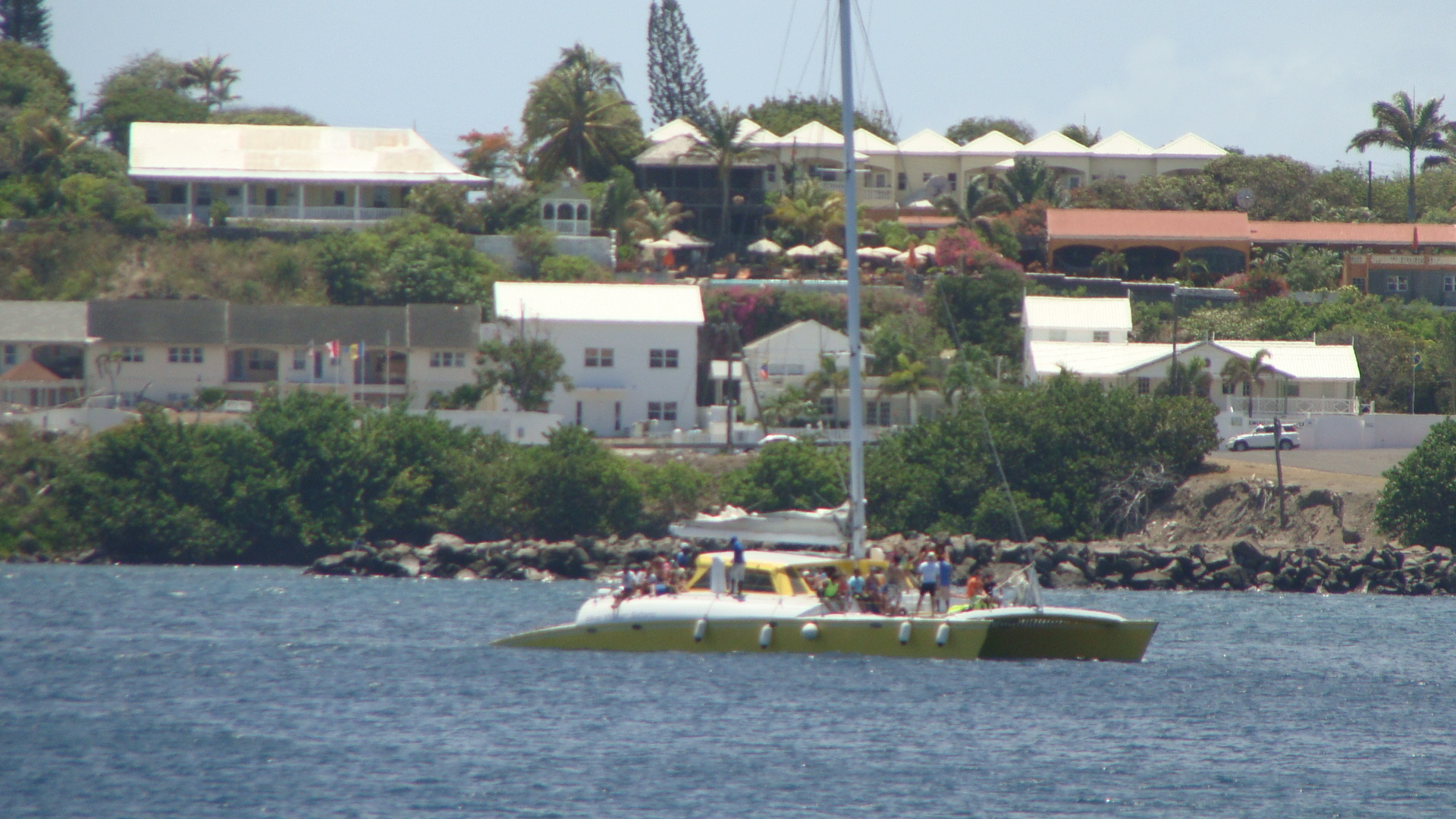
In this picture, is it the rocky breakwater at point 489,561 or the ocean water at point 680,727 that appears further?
the rocky breakwater at point 489,561

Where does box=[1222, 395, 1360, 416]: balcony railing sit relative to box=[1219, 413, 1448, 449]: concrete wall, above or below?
above

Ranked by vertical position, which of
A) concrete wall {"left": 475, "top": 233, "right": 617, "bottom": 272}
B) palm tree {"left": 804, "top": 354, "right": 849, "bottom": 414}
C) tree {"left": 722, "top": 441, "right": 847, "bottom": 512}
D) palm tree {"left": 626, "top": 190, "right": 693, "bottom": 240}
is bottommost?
tree {"left": 722, "top": 441, "right": 847, "bottom": 512}

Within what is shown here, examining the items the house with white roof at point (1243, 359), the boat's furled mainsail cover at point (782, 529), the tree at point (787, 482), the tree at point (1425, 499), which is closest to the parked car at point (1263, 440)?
the house with white roof at point (1243, 359)

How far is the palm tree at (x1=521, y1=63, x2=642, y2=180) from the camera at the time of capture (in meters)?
88.6

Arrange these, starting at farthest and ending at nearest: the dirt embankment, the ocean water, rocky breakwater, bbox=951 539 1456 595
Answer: the dirt embankment < rocky breakwater, bbox=951 539 1456 595 < the ocean water

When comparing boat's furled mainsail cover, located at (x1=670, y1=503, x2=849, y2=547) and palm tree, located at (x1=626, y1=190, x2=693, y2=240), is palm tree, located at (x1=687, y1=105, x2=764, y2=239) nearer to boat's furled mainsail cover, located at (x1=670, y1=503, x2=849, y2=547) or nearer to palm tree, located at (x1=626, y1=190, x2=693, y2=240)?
palm tree, located at (x1=626, y1=190, x2=693, y2=240)

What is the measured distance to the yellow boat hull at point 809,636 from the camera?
1203 inches

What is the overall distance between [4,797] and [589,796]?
24.5 ft

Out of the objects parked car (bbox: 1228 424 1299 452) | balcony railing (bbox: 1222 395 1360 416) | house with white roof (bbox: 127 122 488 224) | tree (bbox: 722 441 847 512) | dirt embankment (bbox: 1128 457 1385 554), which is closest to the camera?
dirt embankment (bbox: 1128 457 1385 554)

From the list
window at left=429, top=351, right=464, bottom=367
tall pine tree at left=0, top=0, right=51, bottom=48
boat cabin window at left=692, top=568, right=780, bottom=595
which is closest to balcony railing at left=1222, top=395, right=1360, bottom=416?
window at left=429, top=351, right=464, bottom=367

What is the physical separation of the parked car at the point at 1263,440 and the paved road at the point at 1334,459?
25 centimetres

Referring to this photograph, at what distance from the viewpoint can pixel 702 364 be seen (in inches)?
2889

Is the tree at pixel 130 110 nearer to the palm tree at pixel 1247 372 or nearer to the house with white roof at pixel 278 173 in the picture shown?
the house with white roof at pixel 278 173

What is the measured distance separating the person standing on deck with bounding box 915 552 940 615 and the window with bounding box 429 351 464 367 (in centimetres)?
3899
